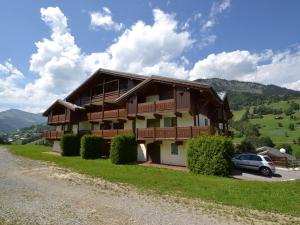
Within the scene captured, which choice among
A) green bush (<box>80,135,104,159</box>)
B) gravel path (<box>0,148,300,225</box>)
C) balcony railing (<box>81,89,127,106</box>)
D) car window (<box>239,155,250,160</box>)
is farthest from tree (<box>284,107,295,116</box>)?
gravel path (<box>0,148,300,225</box>)

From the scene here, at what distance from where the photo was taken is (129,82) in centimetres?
3369

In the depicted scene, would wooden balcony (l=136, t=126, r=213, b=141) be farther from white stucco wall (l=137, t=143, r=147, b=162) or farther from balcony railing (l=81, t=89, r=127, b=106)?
balcony railing (l=81, t=89, r=127, b=106)

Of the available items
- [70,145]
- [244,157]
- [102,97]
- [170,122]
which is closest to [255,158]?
[244,157]

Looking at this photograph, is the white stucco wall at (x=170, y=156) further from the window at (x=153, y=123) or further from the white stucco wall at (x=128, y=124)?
the white stucco wall at (x=128, y=124)

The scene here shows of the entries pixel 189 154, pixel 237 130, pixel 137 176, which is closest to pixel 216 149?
pixel 189 154

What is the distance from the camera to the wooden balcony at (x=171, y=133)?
23737 mm

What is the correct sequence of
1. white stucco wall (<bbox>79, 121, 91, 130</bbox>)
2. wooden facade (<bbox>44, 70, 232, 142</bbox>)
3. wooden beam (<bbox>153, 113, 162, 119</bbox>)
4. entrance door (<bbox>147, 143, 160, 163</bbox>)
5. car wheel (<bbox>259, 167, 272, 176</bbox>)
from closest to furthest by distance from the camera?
car wheel (<bbox>259, 167, 272, 176</bbox>)
wooden facade (<bbox>44, 70, 232, 142</bbox>)
wooden beam (<bbox>153, 113, 162, 119</bbox>)
entrance door (<bbox>147, 143, 160, 163</bbox>)
white stucco wall (<bbox>79, 121, 91, 130</bbox>)

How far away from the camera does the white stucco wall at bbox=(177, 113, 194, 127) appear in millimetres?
26406

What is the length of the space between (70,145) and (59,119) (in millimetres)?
7733

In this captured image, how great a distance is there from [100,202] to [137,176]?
7443 millimetres

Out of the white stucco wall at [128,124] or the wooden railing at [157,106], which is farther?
the white stucco wall at [128,124]

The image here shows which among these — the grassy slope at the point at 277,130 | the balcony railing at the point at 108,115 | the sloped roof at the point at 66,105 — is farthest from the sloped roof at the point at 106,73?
the grassy slope at the point at 277,130

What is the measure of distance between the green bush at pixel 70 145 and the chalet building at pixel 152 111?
2392 mm

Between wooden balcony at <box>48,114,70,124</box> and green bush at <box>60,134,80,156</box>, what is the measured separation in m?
3.76
